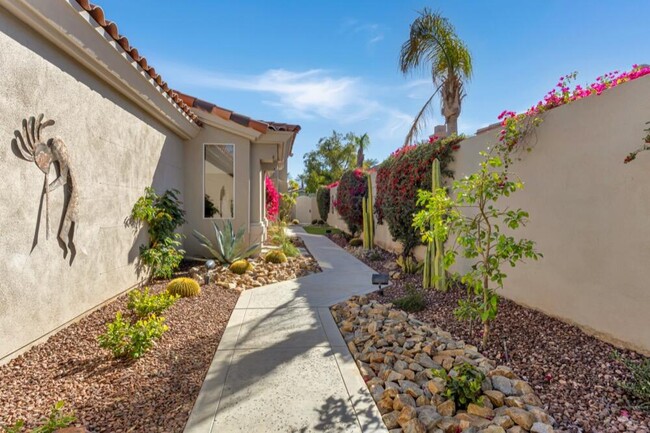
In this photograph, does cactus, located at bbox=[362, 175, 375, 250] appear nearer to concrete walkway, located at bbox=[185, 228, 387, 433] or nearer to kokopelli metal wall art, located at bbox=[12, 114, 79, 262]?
concrete walkway, located at bbox=[185, 228, 387, 433]

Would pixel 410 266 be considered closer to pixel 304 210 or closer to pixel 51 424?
pixel 51 424

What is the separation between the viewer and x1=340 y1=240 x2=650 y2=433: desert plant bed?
2.82 metres

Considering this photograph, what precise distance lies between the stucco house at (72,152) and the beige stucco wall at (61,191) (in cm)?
1

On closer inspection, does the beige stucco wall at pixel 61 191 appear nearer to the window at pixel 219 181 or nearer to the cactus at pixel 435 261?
the window at pixel 219 181

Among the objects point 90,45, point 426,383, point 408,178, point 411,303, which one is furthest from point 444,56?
point 426,383

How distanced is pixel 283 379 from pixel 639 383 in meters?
3.38

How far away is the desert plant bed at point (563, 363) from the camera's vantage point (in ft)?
9.25

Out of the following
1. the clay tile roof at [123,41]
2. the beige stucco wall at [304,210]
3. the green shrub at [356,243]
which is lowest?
the green shrub at [356,243]

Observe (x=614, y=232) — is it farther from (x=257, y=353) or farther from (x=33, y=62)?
(x=33, y=62)

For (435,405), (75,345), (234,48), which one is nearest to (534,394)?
(435,405)

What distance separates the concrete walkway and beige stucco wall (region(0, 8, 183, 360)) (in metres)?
2.21

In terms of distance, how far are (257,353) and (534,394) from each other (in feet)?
9.93

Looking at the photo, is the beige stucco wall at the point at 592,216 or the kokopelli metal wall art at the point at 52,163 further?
the kokopelli metal wall art at the point at 52,163

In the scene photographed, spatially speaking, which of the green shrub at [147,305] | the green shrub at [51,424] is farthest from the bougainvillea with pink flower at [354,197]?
the green shrub at [51,424]
